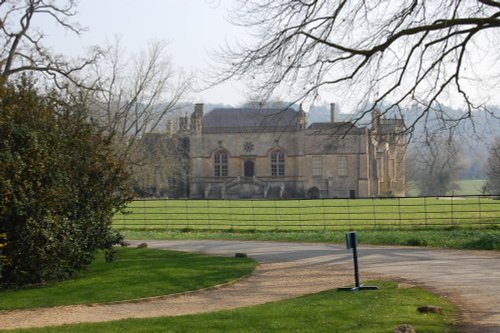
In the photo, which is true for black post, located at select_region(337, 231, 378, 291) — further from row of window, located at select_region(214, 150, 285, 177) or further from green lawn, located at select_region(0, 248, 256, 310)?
row of window, located at select_region(214, 150, 285, 177)

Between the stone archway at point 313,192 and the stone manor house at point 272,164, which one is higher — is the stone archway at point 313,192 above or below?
below

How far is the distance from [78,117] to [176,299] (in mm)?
5609

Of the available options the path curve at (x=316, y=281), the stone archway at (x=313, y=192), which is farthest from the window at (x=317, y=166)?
the path curve at (x=316, y=281)

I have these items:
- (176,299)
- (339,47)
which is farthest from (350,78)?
(176,299)

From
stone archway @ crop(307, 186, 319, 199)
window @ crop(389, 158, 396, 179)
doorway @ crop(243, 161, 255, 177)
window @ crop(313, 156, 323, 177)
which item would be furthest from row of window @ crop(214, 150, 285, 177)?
window @ crop(389, 158, 396, 179)

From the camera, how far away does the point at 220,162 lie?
7925cm

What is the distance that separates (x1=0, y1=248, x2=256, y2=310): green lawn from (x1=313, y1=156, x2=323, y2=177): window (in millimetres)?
59062

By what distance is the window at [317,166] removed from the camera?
75938 millimetres

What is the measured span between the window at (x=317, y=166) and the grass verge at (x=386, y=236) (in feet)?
160

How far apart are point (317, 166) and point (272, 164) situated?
5368 millimetres

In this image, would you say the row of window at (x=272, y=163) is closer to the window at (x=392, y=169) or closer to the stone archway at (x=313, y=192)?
the stone archway at (x=313, y=192)

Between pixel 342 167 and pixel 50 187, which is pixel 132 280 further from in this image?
pixel 342 167

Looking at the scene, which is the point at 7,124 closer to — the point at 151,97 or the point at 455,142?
the point at 455,142

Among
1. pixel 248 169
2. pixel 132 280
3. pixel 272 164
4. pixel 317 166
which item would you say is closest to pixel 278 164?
pixel 272 164
